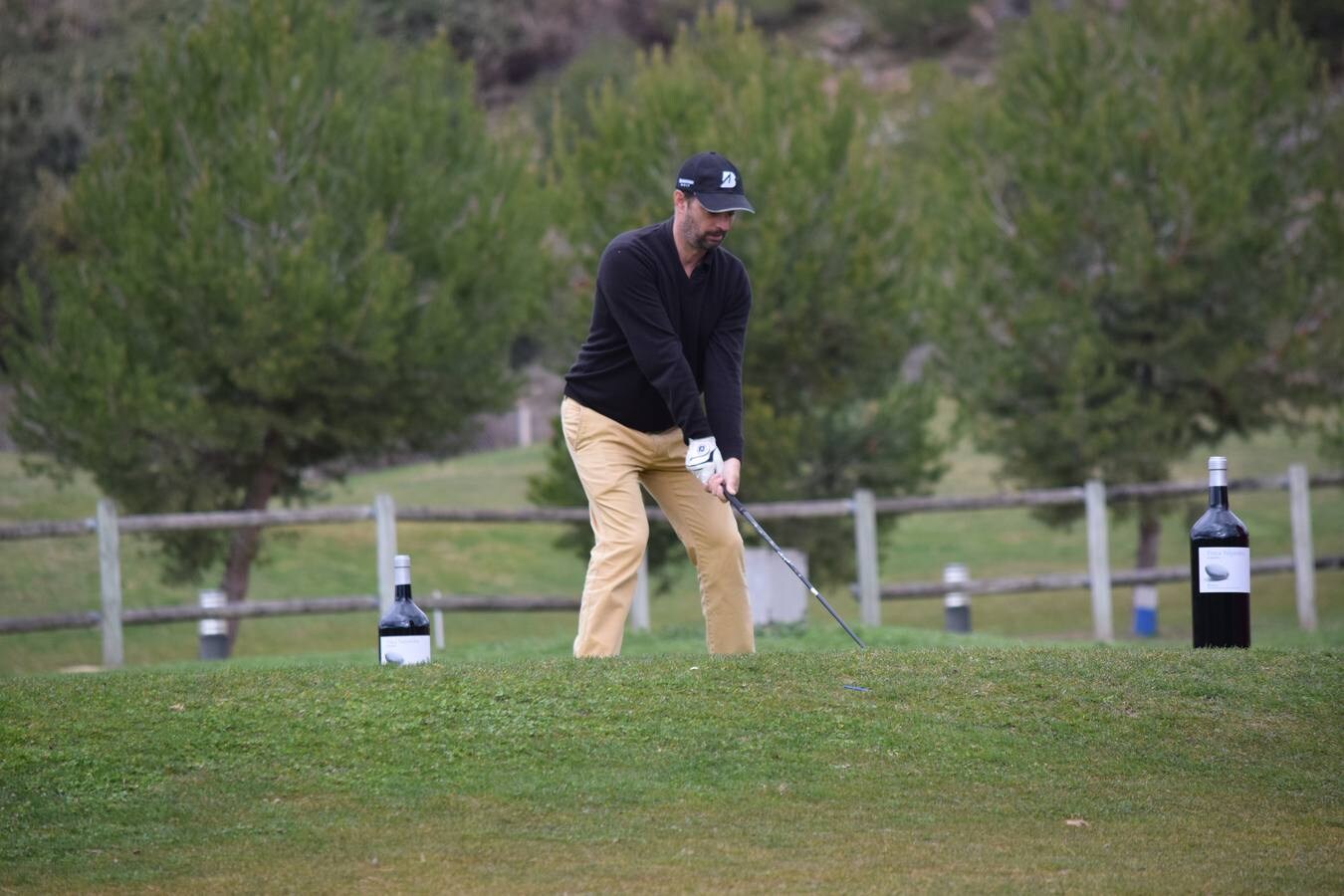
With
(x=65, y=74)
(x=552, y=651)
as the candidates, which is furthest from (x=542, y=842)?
(x=65, y=74)

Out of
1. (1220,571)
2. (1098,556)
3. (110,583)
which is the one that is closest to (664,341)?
(1220,571)

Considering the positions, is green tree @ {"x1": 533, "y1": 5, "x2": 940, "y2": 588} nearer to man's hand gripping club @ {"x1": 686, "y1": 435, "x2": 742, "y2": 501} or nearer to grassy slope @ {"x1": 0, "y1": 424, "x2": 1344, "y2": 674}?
grassy slope @ {"x1": 0, "y1": 424, "x2": 1344, "y2": 674}

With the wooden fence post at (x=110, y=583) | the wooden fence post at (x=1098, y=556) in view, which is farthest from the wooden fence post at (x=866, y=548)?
the wooden fence post at (x=110, y=583)

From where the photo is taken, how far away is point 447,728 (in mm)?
5492

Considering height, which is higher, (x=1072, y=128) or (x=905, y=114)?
(x=905, y=114)

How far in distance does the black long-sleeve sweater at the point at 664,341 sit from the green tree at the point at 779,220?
10477mm

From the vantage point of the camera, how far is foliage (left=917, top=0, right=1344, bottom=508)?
1831cm

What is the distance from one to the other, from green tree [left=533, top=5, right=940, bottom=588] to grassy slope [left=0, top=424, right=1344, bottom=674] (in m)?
2.34

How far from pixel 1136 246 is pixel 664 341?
13159 mm

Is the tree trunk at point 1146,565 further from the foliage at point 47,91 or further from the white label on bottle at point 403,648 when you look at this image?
the foliage at point 47,91

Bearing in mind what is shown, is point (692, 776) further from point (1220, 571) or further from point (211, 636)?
point (211, 636)

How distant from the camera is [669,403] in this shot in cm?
621

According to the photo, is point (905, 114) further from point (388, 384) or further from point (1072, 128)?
point (388, 384)

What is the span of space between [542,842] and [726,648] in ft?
6.87
